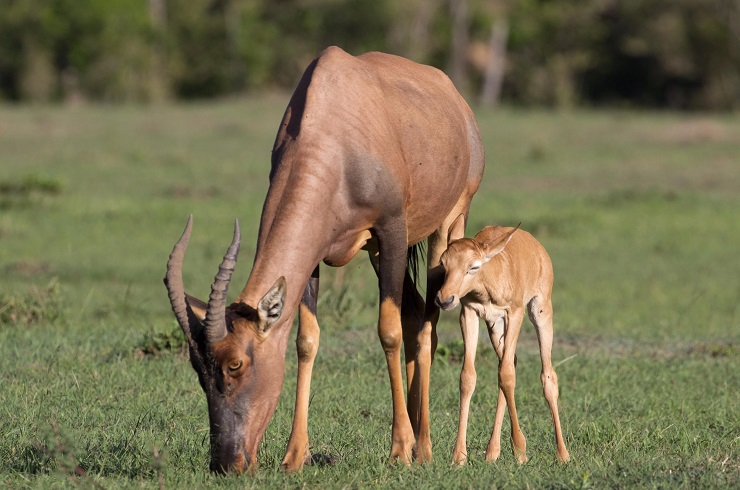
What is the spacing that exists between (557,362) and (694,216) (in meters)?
9.99

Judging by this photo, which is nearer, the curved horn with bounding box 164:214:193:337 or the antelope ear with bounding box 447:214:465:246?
the curved horn with bounding box 164:214:193:337

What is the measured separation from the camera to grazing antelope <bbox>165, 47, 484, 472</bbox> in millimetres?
5031

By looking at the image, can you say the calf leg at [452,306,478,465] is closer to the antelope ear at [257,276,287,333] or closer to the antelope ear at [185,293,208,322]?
the antelope ear at [257,276,287,333]

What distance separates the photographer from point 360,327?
9.62 metres

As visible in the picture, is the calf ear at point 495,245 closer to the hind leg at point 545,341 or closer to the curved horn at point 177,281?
the hind leg at point 545,341

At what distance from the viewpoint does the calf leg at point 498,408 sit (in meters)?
5.86

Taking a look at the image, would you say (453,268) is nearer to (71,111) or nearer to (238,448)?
(238,448)

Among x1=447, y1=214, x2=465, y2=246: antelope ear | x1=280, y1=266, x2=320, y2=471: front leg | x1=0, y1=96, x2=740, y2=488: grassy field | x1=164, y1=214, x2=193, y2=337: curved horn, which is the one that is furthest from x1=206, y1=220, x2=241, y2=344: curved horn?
x1=447, y1=214, x2=465, y2=246: antelope ear

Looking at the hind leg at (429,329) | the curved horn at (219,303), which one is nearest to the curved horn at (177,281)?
the curved horn at (219,303)

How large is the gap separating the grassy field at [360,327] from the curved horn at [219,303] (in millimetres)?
523

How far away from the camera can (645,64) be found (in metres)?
43.7

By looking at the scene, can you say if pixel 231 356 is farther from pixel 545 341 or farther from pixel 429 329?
pixel 545 341

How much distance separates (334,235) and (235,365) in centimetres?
82

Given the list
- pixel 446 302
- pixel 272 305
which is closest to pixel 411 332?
pixel 446 302
